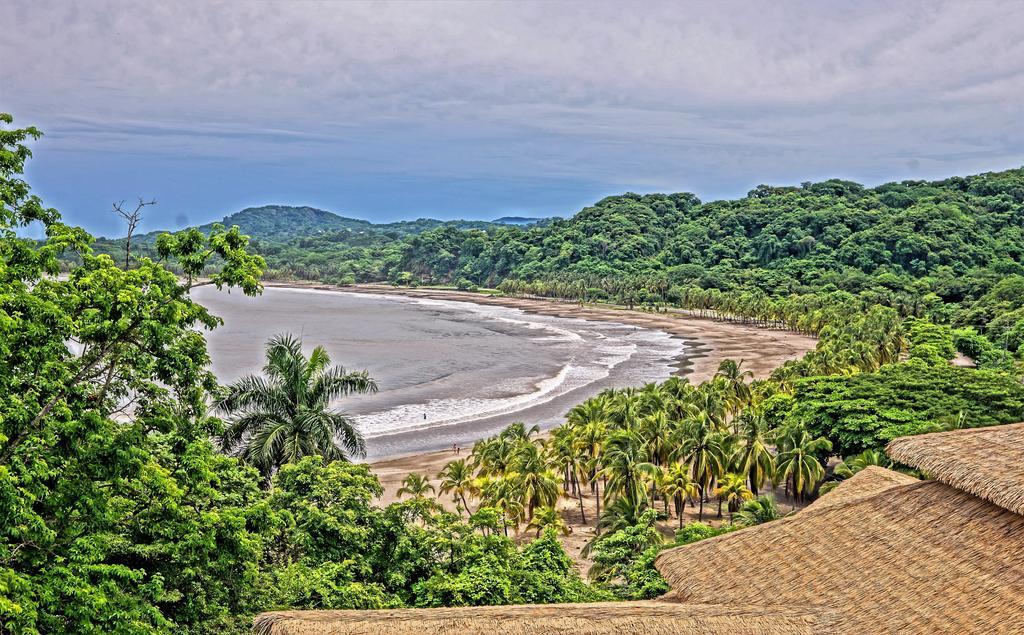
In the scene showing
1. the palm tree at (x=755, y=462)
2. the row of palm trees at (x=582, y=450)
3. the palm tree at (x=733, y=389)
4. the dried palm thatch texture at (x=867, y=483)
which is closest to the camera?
the dried palm thatch texture at (x=867, y=483)

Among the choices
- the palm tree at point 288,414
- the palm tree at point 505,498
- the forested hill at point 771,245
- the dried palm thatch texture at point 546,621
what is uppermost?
the forested hill at point 771,245

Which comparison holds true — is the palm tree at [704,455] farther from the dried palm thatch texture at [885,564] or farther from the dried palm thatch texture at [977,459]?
the dried palm thatch texture at [977,459]

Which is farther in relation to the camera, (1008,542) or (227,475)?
(227,475)

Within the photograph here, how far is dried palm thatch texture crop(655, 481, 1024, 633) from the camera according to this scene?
9359mm

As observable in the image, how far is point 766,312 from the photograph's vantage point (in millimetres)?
94938

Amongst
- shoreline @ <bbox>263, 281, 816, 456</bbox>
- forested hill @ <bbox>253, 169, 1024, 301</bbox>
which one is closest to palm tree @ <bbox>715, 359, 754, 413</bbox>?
shoreline @ <bbox>263, 281, 816, 456</bbox>

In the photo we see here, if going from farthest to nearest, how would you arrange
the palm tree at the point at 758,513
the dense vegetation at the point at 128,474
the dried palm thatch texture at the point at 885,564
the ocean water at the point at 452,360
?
the ocean water at the point at 452,360 → the palm tree at the point at 758,513 → the dried palm thatch texture at the point at 885,564 → the dense vegetation at the point at 128,474

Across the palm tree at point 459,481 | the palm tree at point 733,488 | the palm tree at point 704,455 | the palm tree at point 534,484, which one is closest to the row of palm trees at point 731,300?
the palm tree at point 704,455

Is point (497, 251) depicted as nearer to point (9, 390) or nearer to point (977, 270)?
point (977, 270)

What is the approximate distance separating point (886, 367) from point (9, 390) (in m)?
40.1

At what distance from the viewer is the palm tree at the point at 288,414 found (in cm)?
1844

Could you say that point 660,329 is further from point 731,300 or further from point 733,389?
point 733,389

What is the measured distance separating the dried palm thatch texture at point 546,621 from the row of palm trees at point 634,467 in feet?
38.9

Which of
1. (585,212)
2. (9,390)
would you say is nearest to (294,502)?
(9,390)
